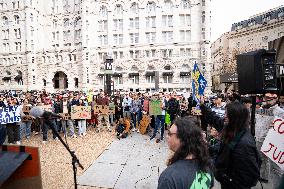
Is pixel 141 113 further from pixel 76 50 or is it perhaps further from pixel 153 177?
pixel 76 50

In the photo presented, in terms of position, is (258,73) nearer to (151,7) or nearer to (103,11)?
(151,7)

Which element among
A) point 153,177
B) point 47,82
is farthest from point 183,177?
point 47,82

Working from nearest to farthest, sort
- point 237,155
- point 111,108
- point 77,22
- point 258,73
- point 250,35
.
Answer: point 237,155 < point 258,73 < point 111,108 < point 77,22 < point 250,35

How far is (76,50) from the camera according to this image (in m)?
52.8

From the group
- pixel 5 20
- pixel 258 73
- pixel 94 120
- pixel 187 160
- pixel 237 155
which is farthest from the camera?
pixel 5 20

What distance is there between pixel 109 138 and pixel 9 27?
5803cm

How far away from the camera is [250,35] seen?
56.2m

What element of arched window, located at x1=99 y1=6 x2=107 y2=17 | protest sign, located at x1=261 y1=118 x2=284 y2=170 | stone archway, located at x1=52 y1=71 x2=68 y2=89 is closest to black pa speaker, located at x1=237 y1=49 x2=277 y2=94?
protest sign, located at x1=261 y1=118 x2=284 y2=170

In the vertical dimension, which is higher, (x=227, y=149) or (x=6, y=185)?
(x=227, y=149)

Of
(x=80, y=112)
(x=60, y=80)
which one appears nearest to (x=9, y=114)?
(x=80, y=112)

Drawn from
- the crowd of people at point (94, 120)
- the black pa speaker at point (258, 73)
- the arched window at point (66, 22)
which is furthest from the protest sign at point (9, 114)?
the arched window at point (66, 22)

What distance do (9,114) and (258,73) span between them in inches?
371

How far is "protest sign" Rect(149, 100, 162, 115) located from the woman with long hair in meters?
8.94

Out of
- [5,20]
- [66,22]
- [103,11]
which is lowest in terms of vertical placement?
[66,22]
